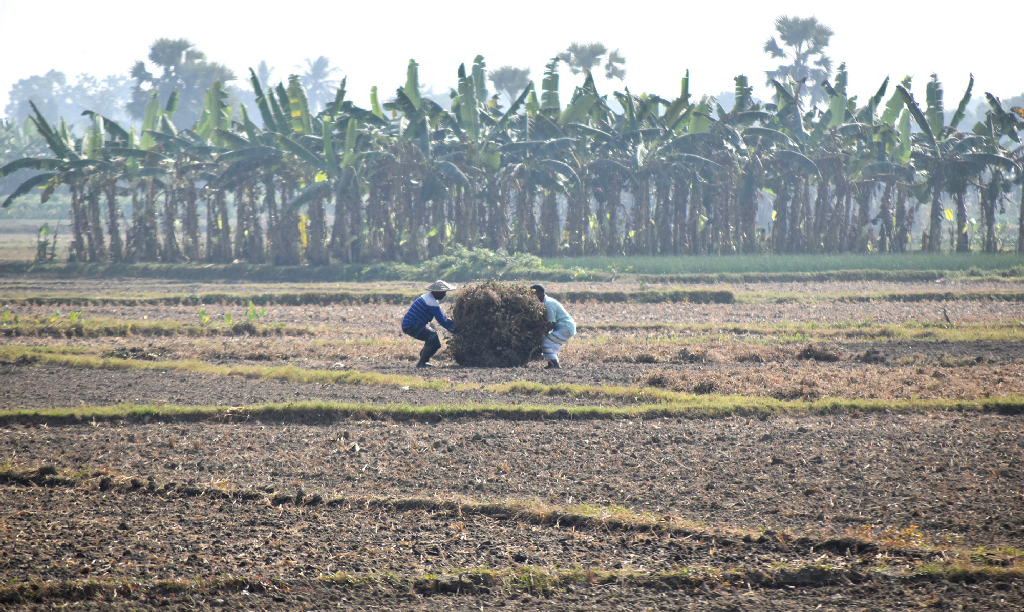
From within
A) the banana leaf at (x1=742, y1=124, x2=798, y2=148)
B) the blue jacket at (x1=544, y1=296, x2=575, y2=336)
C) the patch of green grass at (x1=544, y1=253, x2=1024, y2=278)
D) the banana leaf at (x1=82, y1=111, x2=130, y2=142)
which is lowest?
the blue jacket at (x1=544, y1=296, x2=575, y2=336)

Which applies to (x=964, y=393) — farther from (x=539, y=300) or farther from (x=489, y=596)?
(x=489, y=596)

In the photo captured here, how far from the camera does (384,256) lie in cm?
3366

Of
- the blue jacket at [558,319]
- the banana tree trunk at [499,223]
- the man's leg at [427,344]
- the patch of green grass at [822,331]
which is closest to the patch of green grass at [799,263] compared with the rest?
the banana tree trunk at [499,223]

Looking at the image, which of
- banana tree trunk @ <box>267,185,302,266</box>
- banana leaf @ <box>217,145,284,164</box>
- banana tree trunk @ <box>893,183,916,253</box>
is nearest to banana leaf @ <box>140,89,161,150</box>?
banana leaf @ <box>217,145,284,164</box>

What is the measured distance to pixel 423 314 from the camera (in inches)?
566

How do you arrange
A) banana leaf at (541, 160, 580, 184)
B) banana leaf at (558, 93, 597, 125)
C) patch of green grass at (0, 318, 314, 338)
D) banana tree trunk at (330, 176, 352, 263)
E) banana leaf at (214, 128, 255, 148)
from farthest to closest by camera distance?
1. banana tree trunk at (330, 176, 352, 263)
2. banana leaf at (541, 160, 580, 184)
3. banana leaf at (214, 128, 255, 148)
4. banana leaf at (558, 93, 597, 125)
5. patch of green grass at (0, 318, 314, 338)

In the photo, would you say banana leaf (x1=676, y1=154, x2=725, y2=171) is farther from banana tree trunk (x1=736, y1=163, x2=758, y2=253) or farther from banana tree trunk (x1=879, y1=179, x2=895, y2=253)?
banana tree trunk (x1=879, y1=179, x2=895, y2=253)

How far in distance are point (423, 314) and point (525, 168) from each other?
1998cm

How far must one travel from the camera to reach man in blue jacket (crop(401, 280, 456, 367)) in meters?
14.2

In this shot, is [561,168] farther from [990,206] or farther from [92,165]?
[92,165]

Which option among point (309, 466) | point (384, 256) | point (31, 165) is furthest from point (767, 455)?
point (31, 165)

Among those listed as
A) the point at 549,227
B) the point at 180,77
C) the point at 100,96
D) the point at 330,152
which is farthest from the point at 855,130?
the point at 100,96

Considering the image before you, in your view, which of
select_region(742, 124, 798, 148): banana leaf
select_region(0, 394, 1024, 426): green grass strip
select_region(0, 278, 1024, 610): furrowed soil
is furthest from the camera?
select_region(742, 124, 798, 148): banana leaf

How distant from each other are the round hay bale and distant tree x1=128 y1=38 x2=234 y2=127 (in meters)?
59.8
